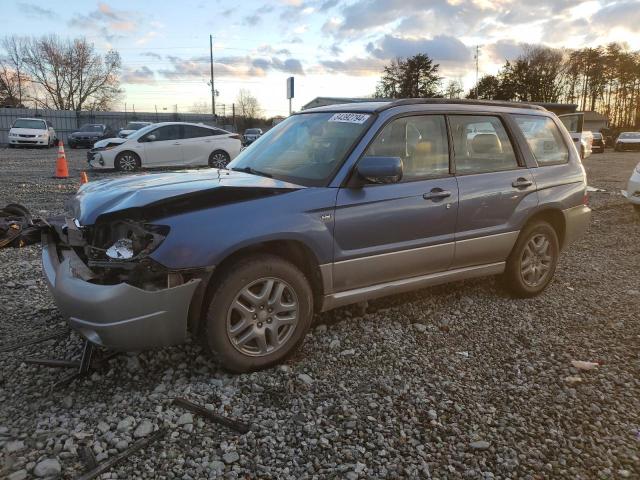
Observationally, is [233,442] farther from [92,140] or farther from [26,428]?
[92,140]

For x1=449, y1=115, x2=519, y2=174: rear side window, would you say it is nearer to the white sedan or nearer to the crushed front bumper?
the crushed front bumper

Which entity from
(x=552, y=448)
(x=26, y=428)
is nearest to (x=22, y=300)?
(x=26, y=428)

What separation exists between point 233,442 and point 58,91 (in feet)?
239

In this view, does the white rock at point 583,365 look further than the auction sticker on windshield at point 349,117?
No

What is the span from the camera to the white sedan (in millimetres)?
15117

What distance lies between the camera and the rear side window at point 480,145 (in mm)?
4164

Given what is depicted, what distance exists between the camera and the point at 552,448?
8.57 feet

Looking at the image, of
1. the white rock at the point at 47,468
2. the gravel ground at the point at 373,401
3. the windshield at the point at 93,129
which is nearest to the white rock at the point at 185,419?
the gravel ground at the point at 373,401

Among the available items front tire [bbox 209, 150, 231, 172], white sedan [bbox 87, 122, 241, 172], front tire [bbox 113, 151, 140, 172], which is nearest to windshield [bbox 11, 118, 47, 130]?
white sedan [bbox 87, 122, 241, 172]

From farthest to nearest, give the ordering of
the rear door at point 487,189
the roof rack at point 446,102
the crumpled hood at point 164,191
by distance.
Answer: the rear door at point 487,189 < the roof rack at point 446,102 < the crumpled hood at point 164,191

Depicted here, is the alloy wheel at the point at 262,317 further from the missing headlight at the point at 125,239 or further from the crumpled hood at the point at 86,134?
the crumpled hood at the point at 86,134

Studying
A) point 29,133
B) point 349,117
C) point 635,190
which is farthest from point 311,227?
point 29,133

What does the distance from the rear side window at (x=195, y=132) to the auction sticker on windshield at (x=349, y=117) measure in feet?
40.1

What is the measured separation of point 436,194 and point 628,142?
41574 millimetres
